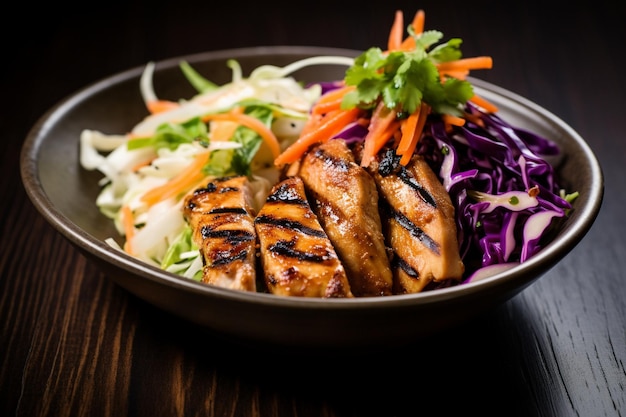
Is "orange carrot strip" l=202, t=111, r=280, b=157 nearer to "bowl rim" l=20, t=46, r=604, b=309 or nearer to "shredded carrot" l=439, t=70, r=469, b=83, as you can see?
"shredded carrot" l=439, t=70, r=469, b=83

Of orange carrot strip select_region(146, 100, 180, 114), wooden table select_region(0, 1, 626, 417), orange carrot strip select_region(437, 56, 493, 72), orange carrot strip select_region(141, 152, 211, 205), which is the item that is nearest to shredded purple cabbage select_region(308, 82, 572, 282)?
orange carrot strip select_region(437, 56, 493, 72)

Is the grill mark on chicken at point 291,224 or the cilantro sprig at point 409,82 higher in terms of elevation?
the cilantro sprig at point 409,82

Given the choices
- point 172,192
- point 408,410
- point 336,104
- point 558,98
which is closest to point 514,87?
point 558,98

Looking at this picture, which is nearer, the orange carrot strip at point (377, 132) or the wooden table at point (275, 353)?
the wooden table at point (275, 353)

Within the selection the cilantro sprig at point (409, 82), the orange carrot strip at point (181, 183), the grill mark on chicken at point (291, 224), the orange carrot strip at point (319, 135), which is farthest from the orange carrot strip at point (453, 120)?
the orange carrot strip at point (181, 183)

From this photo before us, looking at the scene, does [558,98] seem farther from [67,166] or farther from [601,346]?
[67,166]

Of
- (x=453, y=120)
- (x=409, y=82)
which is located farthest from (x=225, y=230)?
(x=453, y=120)

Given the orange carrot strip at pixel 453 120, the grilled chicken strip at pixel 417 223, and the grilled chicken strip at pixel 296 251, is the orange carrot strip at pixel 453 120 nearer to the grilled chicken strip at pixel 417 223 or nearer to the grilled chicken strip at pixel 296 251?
the grilled chicken strip at pixel 417 223
